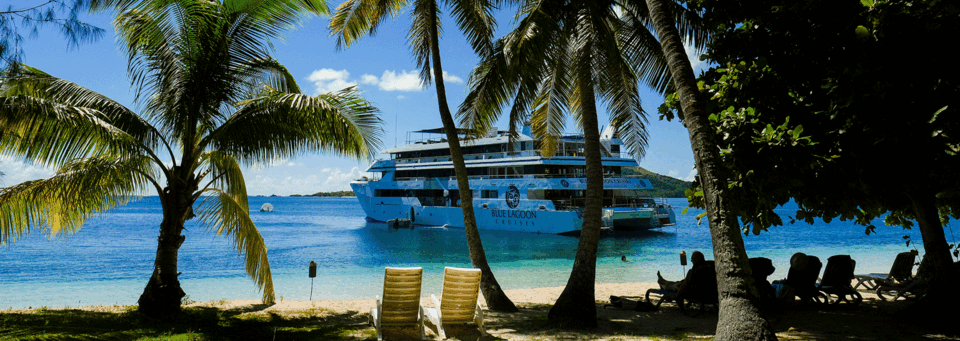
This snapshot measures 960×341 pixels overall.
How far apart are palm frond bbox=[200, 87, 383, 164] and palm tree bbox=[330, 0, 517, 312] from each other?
1.38 m

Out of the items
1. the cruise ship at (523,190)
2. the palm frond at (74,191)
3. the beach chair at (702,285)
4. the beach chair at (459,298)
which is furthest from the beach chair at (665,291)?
the cruise ship at (523,190)

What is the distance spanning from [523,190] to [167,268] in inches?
971

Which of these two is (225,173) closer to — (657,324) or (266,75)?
(266,75)

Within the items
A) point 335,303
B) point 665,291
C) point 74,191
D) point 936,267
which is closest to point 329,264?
point 335,303

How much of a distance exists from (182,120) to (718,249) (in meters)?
5.88

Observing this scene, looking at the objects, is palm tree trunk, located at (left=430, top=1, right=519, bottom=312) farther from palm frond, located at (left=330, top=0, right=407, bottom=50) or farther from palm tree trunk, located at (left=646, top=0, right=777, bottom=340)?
palm tree trunk, located at (left=646, top=0, right=777, bottom=340)

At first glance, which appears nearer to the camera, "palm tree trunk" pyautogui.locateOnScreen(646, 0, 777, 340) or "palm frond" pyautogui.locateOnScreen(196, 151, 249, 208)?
"palm tree trunk" pyautogui.locateOnScreen(646, 0, 777, 340)

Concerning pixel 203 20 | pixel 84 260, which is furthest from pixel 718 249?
pixel 84 260

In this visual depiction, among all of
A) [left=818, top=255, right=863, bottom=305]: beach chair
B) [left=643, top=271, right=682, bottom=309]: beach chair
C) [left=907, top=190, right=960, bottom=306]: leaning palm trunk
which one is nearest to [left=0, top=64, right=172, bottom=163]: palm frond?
[left=643, top=271, right=682, bottom=309]: beach chair

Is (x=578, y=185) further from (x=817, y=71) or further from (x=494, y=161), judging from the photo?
(x=817, y=71)

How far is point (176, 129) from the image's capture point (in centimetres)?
634

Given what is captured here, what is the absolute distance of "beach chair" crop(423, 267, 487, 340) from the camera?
496cm

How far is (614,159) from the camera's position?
29.9 m

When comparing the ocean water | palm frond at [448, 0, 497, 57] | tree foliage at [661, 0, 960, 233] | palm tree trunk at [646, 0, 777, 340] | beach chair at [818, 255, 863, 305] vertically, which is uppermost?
palm frond at [448, 0, 497, 57]
